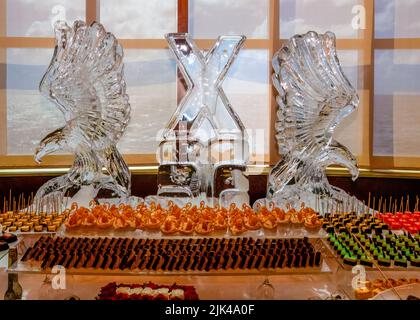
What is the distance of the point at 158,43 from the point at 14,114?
1.62 m

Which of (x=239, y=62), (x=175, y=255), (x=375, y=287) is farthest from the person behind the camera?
(x=239, y=62)

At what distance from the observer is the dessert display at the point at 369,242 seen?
2.32 meters

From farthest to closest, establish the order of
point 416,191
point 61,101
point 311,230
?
point 416,191
point 61,101
point 311,230

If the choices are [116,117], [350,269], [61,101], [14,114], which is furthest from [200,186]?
[14,114]

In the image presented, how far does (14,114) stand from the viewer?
16.2 ft

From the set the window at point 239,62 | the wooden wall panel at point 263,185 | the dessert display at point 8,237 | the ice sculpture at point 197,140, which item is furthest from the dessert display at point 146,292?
the window at point 239,62

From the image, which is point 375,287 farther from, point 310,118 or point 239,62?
point 239,62

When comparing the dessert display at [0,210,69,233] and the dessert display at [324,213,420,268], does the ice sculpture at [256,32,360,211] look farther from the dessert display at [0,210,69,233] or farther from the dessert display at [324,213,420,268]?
the dessert display at [0,210,69,233]

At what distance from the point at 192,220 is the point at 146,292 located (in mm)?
681

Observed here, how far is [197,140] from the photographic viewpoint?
3.71 m

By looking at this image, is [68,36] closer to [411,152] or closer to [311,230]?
[311,230]

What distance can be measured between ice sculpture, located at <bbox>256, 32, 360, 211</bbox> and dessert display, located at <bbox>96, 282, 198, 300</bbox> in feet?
4.66

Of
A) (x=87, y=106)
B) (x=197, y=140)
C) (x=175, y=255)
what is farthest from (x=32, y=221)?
(x=197, y=140)

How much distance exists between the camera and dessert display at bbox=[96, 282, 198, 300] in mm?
2121
